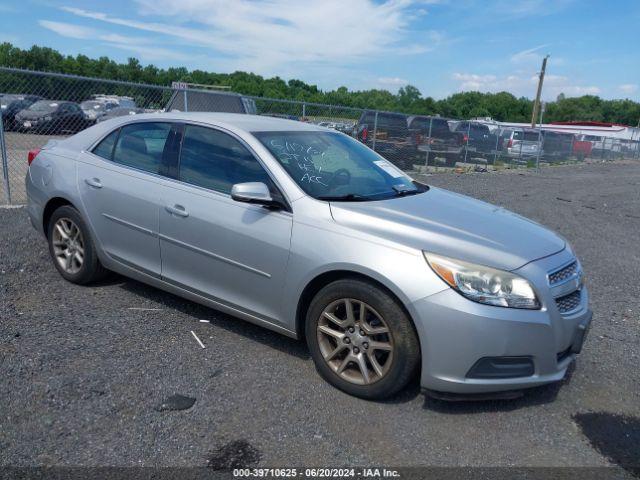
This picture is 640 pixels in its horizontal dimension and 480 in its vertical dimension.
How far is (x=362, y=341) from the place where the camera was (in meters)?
3.29

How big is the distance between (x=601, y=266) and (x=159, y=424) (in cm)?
565

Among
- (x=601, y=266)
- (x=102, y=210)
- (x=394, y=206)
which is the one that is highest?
(x=394, y=206)

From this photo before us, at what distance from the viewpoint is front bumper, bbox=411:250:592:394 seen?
297 cm

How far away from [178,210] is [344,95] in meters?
38.6

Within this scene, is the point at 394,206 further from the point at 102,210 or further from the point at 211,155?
the point at 102,210

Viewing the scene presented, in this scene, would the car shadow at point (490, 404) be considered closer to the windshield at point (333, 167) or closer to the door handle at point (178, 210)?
the windshield at point (333, 167)

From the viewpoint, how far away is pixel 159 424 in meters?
→ 2.98

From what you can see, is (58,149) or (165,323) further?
(58,149)

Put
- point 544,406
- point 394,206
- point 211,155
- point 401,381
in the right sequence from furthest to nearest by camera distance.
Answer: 1. point 211,155
2. point 394,206
3. point 544,406
4. point 401,381

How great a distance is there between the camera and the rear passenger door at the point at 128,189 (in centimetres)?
420

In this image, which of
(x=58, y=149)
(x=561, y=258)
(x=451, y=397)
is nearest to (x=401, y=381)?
(x=451, y=397)

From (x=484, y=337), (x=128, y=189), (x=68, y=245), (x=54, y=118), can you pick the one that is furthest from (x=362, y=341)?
(x=54, y=118)

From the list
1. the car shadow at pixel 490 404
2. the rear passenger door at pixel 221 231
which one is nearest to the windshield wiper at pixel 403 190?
the rear passenger door at pixel 221 231

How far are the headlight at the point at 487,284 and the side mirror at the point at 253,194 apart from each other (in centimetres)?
113
